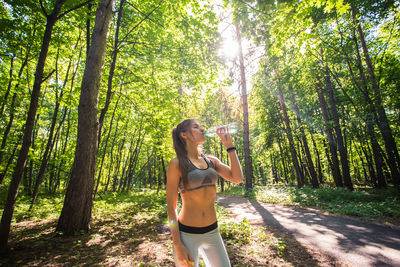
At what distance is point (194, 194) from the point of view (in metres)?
1.99

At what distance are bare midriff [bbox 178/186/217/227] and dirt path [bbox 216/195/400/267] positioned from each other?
4328mm

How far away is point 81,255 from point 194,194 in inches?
164

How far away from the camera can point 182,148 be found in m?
2.27

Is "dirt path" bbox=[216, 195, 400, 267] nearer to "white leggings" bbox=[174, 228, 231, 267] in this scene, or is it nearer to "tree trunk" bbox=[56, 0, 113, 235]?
"white leggings" bbox=[174, 228, 231, 267]

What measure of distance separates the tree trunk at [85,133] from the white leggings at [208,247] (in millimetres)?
4665

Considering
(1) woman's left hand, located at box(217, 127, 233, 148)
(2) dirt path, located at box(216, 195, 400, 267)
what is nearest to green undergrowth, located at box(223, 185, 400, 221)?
(2) dirt path, located at box(216, 195, 400, 267)

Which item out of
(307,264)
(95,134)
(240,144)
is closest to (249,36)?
(95,134)

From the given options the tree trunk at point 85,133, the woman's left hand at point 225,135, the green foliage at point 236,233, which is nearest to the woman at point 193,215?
the woman's left hand at point 225,135

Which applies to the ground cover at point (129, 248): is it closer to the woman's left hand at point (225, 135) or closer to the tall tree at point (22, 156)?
the tall tree at point (22, 156)

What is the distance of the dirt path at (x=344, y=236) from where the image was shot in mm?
4148

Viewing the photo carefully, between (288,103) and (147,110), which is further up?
(288,103)

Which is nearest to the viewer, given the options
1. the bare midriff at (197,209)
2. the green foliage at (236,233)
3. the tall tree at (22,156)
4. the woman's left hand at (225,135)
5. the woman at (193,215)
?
the woman at (193,215)

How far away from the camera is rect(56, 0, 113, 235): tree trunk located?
5059mm

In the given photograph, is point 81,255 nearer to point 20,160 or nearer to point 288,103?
point 20,160
